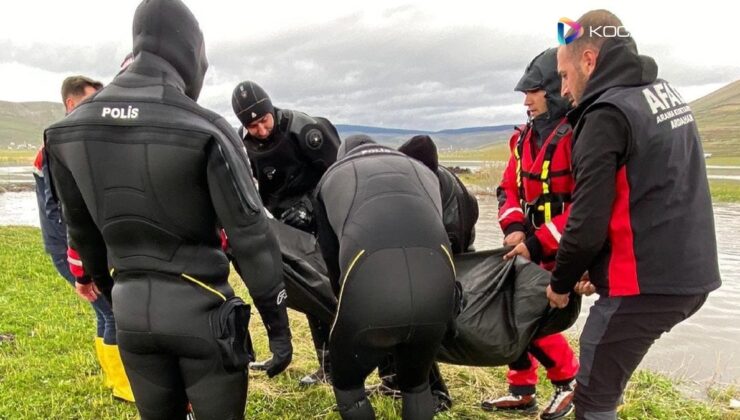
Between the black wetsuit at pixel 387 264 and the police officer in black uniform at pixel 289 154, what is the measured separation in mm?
1553

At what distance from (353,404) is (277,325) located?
2.70 ft

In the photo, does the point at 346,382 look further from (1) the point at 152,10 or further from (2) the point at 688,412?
(2) the point at 688,412

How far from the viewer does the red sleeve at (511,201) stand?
3.78 metres

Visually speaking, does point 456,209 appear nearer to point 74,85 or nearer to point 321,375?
point 321,375

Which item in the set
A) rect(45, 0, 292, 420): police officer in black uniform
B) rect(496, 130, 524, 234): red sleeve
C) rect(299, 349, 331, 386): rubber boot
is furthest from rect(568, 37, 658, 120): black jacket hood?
rect(299, 349, 331, 386): rubber boot

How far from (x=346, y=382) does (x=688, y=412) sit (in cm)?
266

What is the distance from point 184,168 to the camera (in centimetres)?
213

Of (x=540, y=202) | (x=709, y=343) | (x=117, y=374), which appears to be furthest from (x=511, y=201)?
(x=709, y=343)

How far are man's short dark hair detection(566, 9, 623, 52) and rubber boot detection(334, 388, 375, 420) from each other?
2137mm

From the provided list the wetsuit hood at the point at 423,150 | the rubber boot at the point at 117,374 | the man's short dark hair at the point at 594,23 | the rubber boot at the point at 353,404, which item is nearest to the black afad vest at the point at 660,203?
the man's short dark hair at the point at 594,23

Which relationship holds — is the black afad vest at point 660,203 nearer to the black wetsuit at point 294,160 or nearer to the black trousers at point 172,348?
the black trousers at point 172,348

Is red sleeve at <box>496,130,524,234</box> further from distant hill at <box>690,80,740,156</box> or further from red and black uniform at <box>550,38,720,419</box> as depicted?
distant hill at <box>690,80,740,156</box>

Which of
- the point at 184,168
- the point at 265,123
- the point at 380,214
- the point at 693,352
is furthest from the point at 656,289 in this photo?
the point at 693,352

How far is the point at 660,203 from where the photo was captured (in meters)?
2.36
